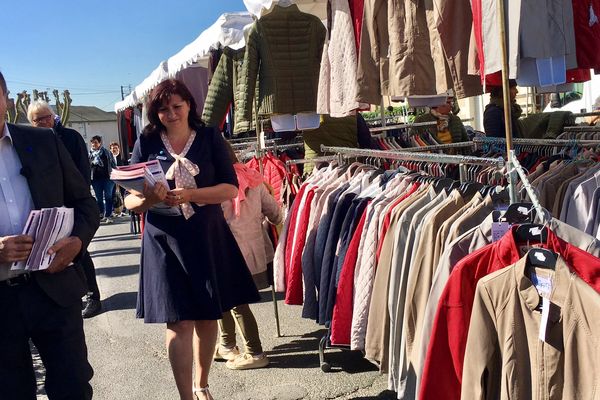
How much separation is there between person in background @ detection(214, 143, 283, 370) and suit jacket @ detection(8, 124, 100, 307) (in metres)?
1.52

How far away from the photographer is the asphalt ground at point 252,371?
4.08m

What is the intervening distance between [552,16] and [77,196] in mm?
2316

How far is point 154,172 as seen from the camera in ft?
10.2

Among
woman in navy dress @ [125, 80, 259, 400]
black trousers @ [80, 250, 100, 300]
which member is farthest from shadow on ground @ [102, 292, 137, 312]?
woman in navy dress @ [125, 80, 259, 400]

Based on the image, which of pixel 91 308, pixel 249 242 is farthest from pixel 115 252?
pixel 249 242

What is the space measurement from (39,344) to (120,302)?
445 cm

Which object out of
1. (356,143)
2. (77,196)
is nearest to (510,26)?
(77,196)

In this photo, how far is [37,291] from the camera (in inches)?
99.1

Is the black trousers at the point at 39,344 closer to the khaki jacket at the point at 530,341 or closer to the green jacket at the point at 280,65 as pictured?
the khaki jacket at the point at 530,341

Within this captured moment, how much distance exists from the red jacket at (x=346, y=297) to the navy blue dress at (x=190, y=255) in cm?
61

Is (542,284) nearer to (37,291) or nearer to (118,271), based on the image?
(37,291)

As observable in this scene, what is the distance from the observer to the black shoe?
634 cm

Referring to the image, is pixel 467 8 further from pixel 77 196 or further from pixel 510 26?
pixel 77 196

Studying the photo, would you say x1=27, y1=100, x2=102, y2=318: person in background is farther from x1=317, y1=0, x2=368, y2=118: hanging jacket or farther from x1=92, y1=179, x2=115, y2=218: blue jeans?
x1=92, y1=179, x2=115, y2=218: blue jeans
